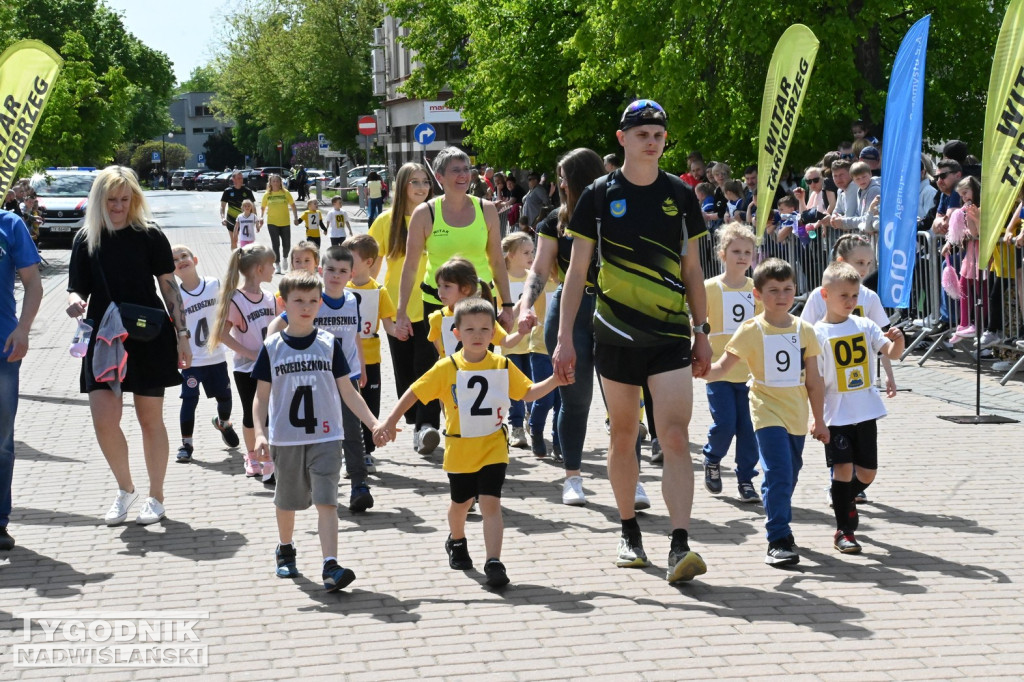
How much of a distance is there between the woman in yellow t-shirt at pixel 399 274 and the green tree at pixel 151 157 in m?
114

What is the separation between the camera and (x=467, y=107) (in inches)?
1265

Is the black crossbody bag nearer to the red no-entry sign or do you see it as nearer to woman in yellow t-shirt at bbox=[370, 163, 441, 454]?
woman in yellow t-shirt at bbox=[370, 163, 441, 454]

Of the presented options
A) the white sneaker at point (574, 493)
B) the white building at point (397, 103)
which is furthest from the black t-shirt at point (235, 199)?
the white building at point (397, 103)

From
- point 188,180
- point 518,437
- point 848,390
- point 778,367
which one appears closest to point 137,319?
point 518,437

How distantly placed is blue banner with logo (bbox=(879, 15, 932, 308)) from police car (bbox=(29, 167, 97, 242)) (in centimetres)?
2607

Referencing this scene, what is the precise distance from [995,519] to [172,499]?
4.67 meters

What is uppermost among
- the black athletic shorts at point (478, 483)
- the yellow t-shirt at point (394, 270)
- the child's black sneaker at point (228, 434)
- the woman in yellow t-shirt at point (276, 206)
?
the woman in yellow t-shirt at point (276, 206)

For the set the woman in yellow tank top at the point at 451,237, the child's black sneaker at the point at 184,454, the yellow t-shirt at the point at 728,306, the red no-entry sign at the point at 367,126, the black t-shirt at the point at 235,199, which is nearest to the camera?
the yellow t-shirt at the point at 728,306

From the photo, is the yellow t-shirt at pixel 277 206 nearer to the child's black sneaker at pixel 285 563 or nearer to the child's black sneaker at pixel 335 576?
the child's black sneaker at pixel 285 563

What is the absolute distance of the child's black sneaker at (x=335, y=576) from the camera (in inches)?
236

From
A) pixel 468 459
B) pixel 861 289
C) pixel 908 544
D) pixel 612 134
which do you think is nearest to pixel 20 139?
pixel 468 459

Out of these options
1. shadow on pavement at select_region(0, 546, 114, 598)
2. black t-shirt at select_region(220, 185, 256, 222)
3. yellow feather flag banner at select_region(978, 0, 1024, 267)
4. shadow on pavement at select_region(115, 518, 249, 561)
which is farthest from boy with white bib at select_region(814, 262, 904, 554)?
black t-shirt at select_region(220, 185, 256, 222)

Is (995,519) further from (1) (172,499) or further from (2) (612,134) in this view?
(2) (612,134)

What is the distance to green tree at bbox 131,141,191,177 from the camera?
124125mm
